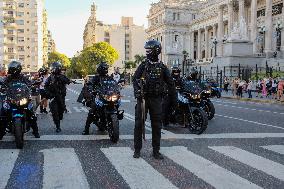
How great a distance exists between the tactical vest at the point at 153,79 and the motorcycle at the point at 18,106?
2334 mm

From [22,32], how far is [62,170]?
112 meters

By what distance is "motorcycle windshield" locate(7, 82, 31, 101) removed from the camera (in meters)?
7.47

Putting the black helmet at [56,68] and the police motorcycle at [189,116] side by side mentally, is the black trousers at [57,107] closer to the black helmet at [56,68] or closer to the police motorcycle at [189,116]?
the black helmet at [56,68]

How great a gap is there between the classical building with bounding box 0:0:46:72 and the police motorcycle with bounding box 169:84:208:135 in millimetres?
101631

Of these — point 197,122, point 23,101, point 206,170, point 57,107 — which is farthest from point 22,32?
point 206,170

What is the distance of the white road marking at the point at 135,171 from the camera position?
486 centimetres

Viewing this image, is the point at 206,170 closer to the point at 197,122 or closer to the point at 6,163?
the point at 6,163

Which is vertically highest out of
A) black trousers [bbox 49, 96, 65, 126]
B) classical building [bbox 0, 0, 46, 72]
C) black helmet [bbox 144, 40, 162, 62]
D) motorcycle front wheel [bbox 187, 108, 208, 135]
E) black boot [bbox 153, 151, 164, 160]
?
classical building [bbox 0, 0, 46, 72]

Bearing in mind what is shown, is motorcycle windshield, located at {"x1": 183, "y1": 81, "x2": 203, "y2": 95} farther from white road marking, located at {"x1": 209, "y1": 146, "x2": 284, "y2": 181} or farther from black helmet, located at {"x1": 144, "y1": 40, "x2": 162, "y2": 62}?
black helmet, located at {"x1": 144, "y1": 40, "x2": 162, "y2": 62}

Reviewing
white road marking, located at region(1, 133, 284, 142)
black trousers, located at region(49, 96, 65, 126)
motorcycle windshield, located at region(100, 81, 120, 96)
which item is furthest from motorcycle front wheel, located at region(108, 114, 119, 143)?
black trousers, located at region(49, 96, 65, 126)

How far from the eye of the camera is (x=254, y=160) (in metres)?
6.31

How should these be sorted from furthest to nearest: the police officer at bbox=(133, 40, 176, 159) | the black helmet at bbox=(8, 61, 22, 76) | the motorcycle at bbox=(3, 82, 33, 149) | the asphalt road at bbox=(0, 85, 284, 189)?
the black helmet at bbox=(8, 61, 22, 76) < the motorcycle at bbox=(3, 82, 33, 149) < the police officer at bbox=(133, 40, 176, 159) < the asphalt road at bbox=(0, 85, 284, 189)

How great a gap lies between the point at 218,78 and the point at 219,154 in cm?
3378

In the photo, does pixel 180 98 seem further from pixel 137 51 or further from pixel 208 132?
pixel 137 51
